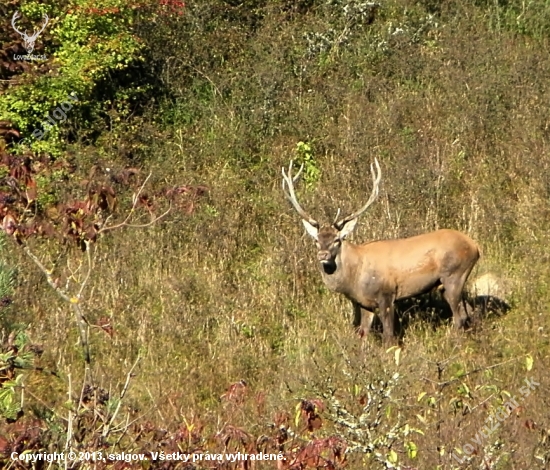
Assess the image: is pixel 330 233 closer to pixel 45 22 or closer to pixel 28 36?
pixel 45 22

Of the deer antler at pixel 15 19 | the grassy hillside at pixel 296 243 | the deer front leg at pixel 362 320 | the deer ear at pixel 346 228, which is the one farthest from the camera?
the deer antler at pixel 15 19

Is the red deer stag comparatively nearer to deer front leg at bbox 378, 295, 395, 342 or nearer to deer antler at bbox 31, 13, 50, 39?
deer front leg at bbox 378, 295, 395, 342

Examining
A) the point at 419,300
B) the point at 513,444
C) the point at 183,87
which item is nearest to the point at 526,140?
the point at 419,300

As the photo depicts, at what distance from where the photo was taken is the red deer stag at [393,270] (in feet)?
37.4

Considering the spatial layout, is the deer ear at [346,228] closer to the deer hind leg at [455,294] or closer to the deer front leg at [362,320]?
the deer front leg at [362,320]

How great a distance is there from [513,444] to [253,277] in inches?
207

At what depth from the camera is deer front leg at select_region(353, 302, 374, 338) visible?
1144 centimetres

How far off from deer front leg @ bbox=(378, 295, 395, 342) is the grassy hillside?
0.12m

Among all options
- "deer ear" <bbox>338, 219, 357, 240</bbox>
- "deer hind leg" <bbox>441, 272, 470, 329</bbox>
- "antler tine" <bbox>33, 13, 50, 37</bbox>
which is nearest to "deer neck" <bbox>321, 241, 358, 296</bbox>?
"deer ear" <bbox>338, 219, 357, 240</bbox>

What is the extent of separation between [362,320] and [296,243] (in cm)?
149

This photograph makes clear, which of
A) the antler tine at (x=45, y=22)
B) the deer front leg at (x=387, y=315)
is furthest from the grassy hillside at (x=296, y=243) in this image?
the antler tine at (x=45, y=22)

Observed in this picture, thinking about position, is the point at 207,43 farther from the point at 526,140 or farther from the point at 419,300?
the point at 419,300

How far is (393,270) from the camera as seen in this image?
11484mm

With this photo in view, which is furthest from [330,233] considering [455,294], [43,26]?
[43,26]
